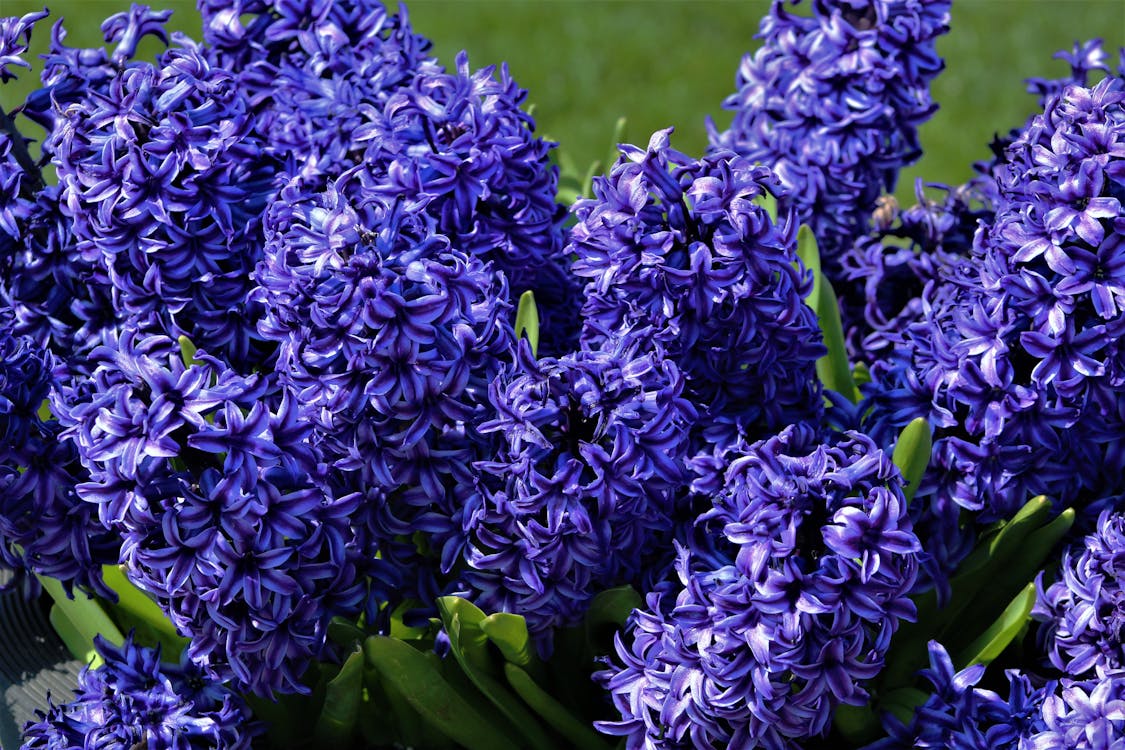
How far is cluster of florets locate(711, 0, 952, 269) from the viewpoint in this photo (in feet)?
5.79

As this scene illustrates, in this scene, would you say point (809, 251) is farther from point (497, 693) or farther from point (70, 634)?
point (70, 634)

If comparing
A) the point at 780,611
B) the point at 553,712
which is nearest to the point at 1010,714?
the point at 780,611

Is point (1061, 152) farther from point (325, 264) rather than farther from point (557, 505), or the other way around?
point (325, 264)

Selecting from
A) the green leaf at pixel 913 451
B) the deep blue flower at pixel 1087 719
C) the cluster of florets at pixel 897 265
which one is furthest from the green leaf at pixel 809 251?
the deep blue flower at pixel 1087 719

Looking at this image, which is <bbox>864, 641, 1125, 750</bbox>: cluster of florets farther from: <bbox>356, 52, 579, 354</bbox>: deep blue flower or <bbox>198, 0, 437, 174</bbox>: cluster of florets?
<bbox>198, 0, 437, 174</bbox>: cluster of florets

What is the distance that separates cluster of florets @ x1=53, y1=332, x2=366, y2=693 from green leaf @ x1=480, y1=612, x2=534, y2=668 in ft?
0.52

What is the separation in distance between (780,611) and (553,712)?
36 centimetres

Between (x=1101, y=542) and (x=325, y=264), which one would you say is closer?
(x=325, y=264)

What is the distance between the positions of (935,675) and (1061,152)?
0.56 m

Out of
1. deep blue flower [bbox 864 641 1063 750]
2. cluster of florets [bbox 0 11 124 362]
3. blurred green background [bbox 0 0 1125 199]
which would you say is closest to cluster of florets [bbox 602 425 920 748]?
deep blue flower [bbox 864 641 1063 750]

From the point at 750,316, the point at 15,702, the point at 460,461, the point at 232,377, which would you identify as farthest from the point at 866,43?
the point at 15,702

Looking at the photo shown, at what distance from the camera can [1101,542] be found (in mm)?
1444

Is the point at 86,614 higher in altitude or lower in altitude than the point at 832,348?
lower

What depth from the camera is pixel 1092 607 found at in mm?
1416
